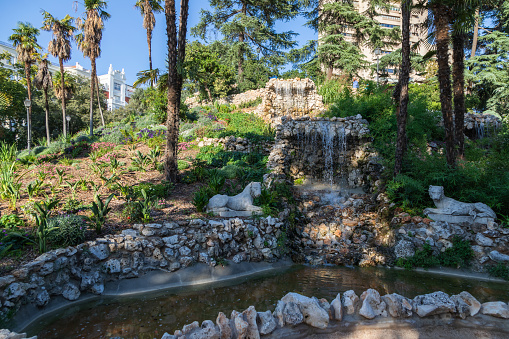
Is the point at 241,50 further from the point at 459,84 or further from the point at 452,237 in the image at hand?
the point at 452,237

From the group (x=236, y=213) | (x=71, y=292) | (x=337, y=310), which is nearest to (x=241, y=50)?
(x=236, y=213)

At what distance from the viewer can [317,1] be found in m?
23.4

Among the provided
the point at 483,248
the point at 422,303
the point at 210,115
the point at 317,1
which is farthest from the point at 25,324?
the point at 317,1

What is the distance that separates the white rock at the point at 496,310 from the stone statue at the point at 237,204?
192 inches

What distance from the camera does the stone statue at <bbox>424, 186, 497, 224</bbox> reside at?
278 inches

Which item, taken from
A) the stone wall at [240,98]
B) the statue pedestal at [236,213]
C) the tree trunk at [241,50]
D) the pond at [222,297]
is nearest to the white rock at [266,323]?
the pond at [222,297]

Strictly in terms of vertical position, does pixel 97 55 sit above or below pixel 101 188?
above

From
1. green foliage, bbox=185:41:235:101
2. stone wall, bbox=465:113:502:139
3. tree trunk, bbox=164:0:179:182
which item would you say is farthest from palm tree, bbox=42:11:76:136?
stone wall, bbox=465:113:502:139

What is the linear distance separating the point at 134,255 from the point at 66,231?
1.32 m

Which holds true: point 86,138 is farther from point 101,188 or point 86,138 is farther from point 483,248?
point 483,248

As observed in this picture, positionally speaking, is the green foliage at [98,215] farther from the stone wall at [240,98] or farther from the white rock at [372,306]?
the stone wall at [240,98]

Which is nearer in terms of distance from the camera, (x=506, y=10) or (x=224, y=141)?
(x=224, y=141)

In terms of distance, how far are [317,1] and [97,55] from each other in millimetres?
18912

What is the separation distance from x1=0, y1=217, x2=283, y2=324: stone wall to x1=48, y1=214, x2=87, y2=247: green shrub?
0.29 m
